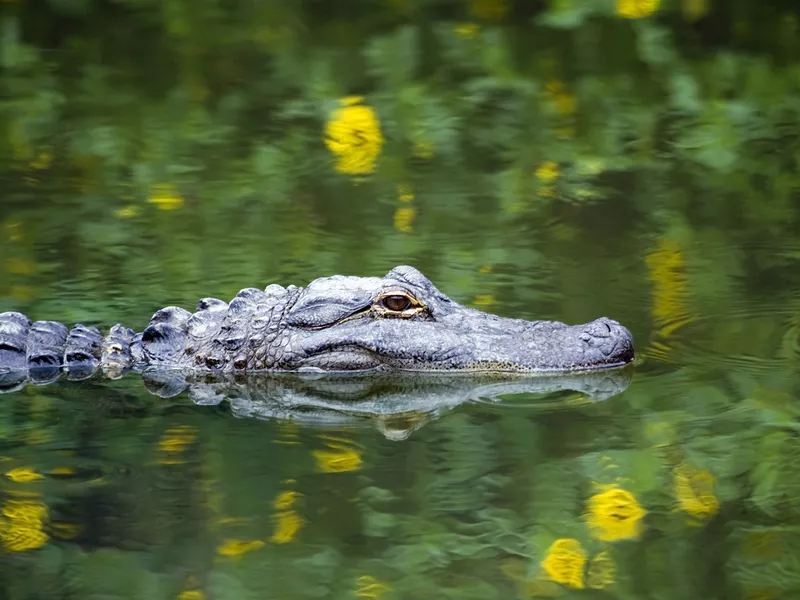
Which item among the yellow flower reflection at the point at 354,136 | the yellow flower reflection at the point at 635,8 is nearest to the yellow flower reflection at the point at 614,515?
the yellow flower reflection at the point at 354,136

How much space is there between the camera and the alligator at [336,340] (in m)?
7.76

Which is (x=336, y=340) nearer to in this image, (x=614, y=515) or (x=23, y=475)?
(x=23, y=475)

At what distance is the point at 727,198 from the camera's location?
11133 millimetres

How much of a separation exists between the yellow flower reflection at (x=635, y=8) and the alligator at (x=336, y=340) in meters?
8.51

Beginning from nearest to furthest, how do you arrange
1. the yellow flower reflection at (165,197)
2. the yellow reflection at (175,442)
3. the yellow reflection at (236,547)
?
the yellow reflection at (236,547)
the yellow reflection at (175,442)
the yellow flower reflection at (165,197)

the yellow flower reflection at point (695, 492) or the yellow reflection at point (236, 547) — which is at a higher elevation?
the yellow reflection at point (236, 547)

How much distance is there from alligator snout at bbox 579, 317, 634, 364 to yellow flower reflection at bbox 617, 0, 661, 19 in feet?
28.5

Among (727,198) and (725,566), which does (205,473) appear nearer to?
(725,566)

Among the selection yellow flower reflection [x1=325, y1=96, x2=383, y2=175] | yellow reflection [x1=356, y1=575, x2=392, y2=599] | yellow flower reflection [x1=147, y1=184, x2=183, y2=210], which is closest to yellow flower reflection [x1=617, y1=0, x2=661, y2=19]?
yellow flower reflection [x1=325, y1=96, x2=383, y2=175]

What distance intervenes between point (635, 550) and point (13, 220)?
684cm

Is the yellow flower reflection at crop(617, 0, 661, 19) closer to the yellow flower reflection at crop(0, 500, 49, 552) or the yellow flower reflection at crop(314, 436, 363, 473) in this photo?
the yellow flower reflection at crop(314, 436, 363, 473)

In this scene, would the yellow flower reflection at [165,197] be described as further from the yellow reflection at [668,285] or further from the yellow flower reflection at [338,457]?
the yellow flower reflection at [338,457]

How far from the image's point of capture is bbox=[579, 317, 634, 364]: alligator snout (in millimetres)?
7652

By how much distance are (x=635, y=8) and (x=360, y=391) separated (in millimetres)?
9375
